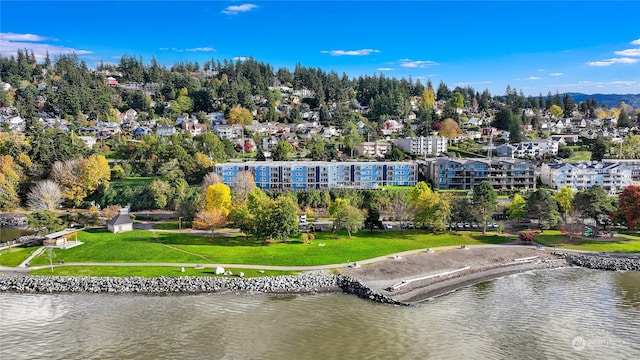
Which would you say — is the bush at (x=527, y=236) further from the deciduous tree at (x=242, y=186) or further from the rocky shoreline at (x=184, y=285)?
the deciduous tree at (x=242, y=186)

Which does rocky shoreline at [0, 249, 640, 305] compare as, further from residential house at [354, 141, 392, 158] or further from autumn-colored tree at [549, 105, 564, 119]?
autumn-colored tree at [549, 105, 564, 119]

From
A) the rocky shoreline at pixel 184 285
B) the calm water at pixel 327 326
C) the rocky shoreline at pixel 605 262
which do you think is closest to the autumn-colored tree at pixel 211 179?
the rocky shoreline at pixel 184 285

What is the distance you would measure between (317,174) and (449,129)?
34071 mm

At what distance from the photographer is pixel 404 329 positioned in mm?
23484

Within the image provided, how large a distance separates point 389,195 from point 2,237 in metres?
Answer: 38.8

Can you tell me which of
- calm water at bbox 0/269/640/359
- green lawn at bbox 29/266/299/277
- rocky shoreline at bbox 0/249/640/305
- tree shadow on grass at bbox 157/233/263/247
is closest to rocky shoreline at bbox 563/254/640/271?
calm water at bbox 0/269/640/359

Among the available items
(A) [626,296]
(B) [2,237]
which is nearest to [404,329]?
(A) [626,296]

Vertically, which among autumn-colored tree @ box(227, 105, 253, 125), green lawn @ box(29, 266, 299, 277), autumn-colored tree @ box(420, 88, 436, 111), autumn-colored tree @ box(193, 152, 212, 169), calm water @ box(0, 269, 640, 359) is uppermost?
autumn-colored tree @ box(420, 88, 436, 111)

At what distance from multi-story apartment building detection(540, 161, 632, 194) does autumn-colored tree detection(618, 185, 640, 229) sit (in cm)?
1706

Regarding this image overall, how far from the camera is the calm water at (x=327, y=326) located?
21.2 m

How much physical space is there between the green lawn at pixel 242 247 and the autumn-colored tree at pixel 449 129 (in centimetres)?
4408

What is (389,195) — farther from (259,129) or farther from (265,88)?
(265,88)

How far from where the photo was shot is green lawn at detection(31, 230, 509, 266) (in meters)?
34.5

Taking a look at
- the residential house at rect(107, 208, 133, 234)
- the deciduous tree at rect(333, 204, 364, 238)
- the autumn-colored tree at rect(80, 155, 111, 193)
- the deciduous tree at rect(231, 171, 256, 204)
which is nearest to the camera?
the deciduous tree at rect(333, 204, 364, 238)
